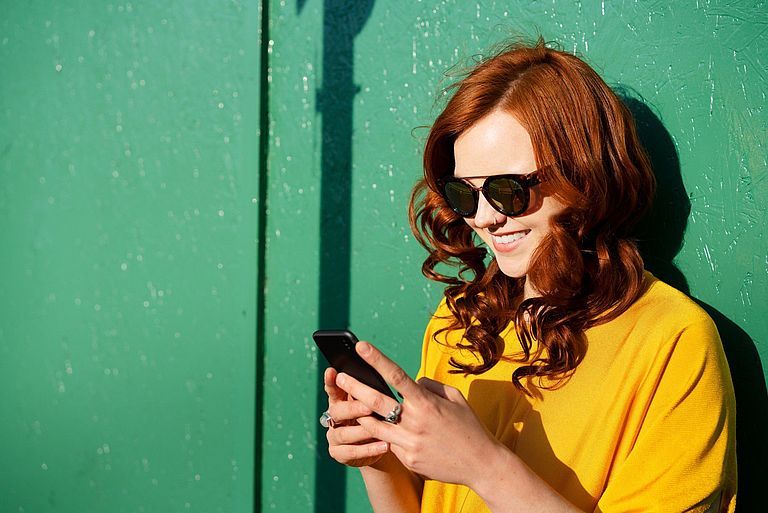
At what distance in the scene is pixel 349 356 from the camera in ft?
5.57

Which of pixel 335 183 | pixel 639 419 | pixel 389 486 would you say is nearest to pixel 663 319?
pixel 639 419

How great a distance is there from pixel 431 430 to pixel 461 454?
8 centimetres

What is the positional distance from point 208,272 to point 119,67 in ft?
2.37

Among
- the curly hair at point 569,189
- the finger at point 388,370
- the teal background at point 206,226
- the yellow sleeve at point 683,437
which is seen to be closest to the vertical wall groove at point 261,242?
the teal background at point 206,226

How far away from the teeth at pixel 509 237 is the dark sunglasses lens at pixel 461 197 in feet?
0.27

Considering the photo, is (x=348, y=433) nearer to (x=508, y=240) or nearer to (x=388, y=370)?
(x=388, y=370)

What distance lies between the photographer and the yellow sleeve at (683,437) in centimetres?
161

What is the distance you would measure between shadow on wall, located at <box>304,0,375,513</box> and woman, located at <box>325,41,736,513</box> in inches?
21.7

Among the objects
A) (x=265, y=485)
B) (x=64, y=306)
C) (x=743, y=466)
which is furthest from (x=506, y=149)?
(x=64, y=306)

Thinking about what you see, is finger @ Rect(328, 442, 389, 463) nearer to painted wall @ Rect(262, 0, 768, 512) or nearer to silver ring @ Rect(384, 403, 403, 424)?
silver ring @ Rect(384, 403, 403, 424)

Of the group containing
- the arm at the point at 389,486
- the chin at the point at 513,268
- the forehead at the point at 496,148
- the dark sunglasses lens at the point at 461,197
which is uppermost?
the forehead at the point at 496,148

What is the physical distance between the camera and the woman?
1.63 m

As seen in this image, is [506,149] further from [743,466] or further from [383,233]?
[743,466]

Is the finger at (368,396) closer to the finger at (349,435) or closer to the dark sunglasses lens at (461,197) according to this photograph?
the finger at (349,435)
